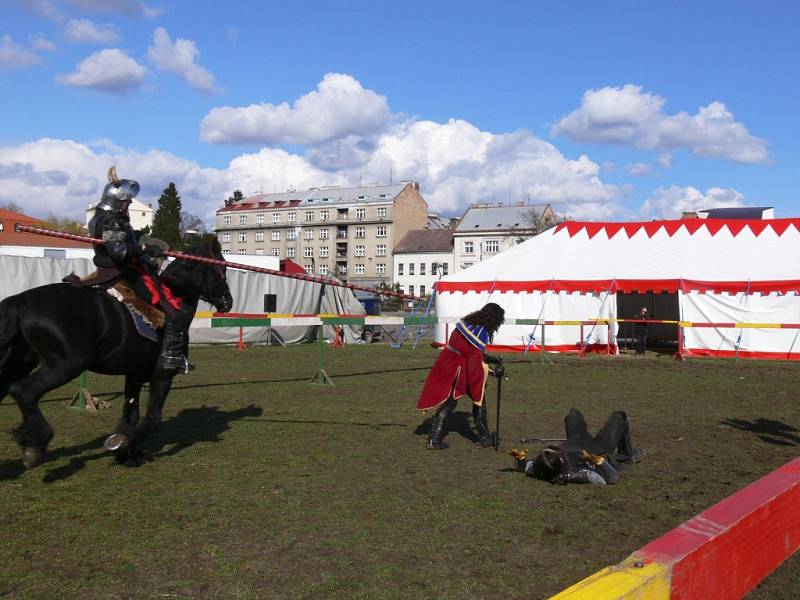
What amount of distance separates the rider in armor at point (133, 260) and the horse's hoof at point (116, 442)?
29.0 inches

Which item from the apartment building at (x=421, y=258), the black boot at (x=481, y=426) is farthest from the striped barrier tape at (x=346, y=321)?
the apartment building at (x=421, y=258)

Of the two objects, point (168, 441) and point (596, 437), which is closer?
point (596, 437)

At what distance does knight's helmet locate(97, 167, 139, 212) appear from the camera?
694 cm

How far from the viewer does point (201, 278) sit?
300 inches

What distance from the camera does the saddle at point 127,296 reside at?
675 cm

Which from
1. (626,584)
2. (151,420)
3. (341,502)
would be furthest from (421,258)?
(626,584)

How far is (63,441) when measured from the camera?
8352mm

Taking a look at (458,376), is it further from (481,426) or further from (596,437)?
(596,437)

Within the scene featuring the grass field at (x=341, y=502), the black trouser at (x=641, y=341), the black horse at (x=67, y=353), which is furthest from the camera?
the black trouser at (x=641, y=341)

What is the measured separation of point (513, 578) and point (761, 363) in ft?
63.1

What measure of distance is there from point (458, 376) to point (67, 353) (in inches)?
158

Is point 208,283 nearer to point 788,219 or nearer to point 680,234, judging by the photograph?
point 680,234

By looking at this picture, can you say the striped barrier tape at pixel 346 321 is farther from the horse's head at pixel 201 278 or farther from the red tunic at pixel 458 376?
the red tunic at pixel 458 376

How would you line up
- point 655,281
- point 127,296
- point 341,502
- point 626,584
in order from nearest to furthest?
1. point 626,584
2. point 341,502
3. point 127,296
4. point 655,281
